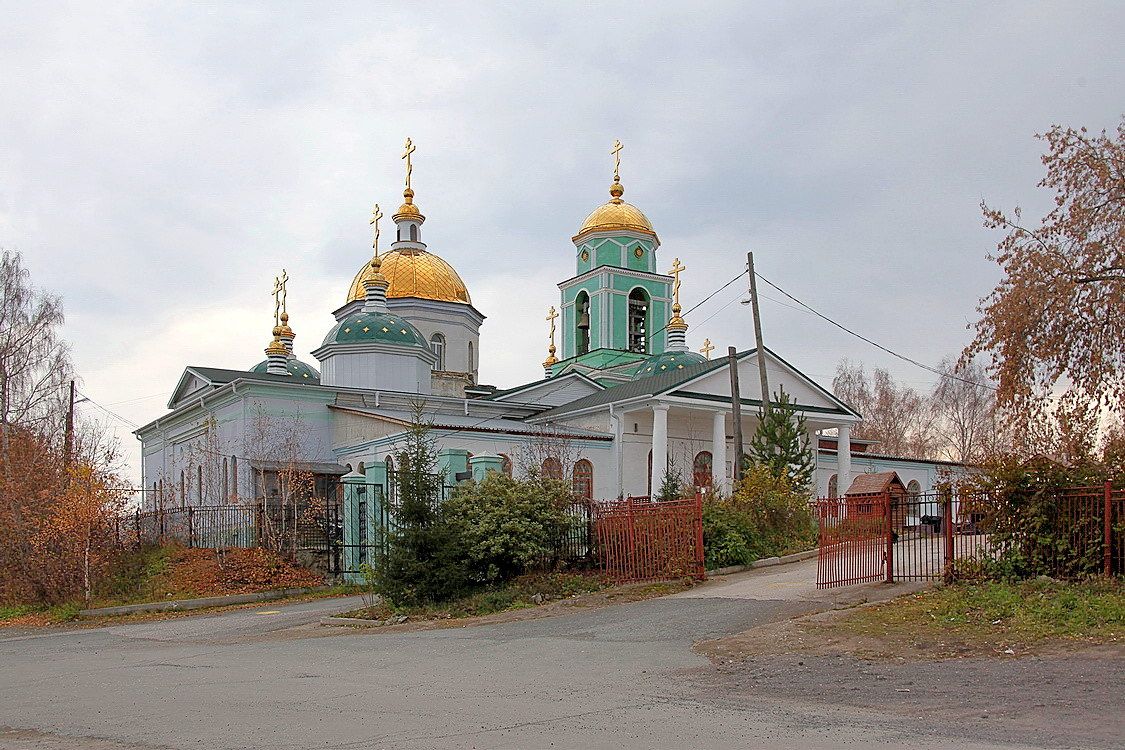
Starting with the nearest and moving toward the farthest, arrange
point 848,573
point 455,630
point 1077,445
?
1. point 1077,445
2. point 455,630
3. point 848,573

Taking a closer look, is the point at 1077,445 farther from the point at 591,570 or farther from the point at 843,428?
the point at 843,428

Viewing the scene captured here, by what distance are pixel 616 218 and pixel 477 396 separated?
1118 centimetres

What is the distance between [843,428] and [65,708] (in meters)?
36.0

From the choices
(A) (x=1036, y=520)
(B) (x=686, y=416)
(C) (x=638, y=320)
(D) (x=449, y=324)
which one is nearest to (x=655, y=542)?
(A) (x=1036, y=520)

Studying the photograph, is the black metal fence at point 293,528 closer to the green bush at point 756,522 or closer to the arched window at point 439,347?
the green bush at point 756,522

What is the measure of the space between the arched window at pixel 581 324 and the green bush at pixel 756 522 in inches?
1128


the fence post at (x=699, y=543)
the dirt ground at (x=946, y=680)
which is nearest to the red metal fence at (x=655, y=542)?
the fence post at (x=699, y=543)

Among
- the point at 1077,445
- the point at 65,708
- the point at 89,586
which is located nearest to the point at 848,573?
the point at 1077,445

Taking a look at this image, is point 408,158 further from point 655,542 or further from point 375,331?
point 655,542

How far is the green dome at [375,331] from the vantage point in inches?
1635

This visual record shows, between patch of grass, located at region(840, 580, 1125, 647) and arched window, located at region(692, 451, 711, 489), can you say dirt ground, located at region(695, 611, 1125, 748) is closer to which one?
patch of grass, located at region(840, 580, 1125, 647)

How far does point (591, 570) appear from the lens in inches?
762

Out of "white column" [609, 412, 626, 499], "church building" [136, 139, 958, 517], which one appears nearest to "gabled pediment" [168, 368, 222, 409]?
"church building" [136, 139, 958, 517]

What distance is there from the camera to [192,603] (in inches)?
848
